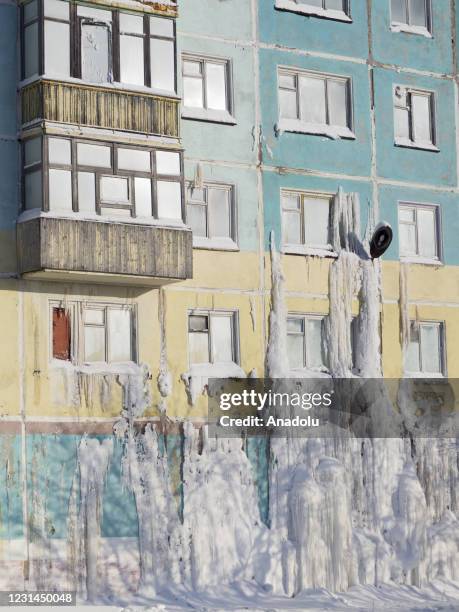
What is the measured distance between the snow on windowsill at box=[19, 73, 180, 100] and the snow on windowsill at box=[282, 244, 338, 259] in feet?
15.2

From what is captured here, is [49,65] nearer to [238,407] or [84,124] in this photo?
[84,124]

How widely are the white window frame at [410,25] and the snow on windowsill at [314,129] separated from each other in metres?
3.13

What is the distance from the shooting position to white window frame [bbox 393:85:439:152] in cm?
3872

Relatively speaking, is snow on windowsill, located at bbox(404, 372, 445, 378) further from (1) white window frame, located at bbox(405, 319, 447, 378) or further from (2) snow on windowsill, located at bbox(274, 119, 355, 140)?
(2) snow on windowsill, located at bbox(274, 119, 355, 140)

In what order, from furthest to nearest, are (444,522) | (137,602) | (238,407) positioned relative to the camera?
(444,522) < (238,407) < (137,602)

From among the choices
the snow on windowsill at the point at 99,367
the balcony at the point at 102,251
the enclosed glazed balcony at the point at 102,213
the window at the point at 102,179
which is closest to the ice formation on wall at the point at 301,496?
the snow on windowsill at the point at 99,367

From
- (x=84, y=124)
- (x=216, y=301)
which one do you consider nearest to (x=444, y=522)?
(x=216, y=301)

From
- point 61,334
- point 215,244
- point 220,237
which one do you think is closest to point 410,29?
point 220,237

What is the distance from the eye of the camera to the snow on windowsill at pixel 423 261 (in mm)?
38312

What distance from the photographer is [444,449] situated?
38094mm

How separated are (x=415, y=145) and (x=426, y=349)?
5.01m

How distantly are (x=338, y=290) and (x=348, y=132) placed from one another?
12.6 ft

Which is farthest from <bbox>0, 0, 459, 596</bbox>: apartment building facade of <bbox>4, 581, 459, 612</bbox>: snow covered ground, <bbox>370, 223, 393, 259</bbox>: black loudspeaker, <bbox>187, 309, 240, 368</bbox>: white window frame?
<bbox>4, 581, 459, 612</bbox>: snow covered ground

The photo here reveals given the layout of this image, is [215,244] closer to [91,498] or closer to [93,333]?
[93,333]
